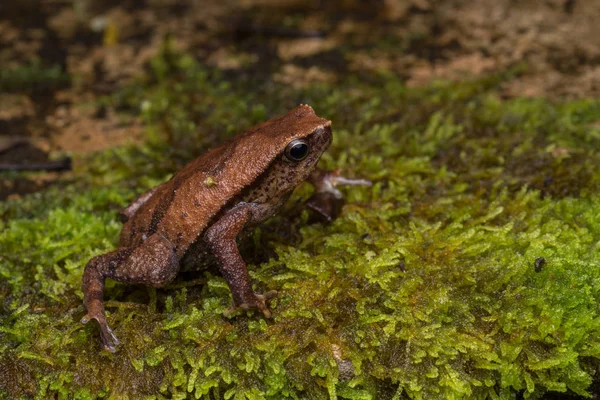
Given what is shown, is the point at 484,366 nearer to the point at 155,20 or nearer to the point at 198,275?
the point at 198,275

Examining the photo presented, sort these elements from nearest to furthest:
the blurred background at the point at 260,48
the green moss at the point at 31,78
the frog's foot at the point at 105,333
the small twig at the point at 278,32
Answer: the frog's foot at the point at 105,333 → the blurred background at the point at 260,48 → the green moss at the point at 31,78 → the small twig at the point at 278,32

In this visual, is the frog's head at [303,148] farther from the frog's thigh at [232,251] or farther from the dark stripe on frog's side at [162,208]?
the dark stripe on frog's side at [162,208]

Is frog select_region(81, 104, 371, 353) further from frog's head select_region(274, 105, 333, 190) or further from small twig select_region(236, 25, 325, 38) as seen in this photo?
small twig select_region(236, 25, 325, 38)

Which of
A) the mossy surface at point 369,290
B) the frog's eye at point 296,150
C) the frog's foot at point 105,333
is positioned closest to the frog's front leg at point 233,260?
the mossy surface at point 369,290

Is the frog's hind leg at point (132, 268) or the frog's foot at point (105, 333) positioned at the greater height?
the frog's hind leg at point (132, 268)

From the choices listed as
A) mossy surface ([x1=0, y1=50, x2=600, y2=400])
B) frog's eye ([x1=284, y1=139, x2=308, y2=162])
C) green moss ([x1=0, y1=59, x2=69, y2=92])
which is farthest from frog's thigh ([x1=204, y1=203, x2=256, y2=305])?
green moss ([x1=0, y1=59, x2=69, y2=92])

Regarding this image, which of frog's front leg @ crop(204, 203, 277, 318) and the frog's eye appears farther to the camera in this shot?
the frog's eye

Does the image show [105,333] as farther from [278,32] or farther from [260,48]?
[278,32]

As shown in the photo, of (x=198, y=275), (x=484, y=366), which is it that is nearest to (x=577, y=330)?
(x=484, y=366)
